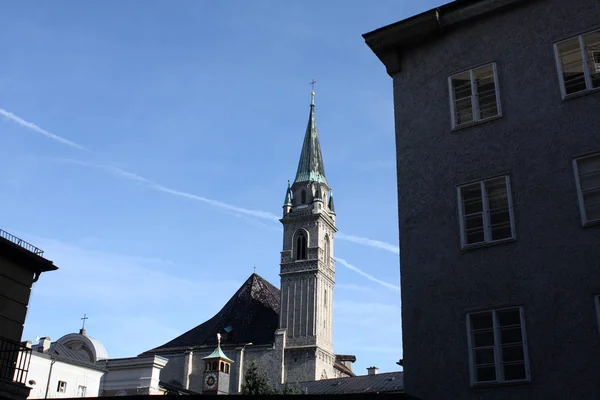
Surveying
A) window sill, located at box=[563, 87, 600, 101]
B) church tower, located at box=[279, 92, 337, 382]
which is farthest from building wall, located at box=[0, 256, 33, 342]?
church tower, located at box=[279, 92, 337, 382]

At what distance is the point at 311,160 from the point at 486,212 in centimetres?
7399

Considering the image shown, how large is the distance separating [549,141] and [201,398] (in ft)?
26.4

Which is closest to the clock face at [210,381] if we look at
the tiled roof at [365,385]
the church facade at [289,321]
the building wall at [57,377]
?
the church facade at [289,321]

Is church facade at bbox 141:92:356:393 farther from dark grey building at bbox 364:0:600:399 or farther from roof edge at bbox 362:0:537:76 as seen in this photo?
dark grey building at bbox 364:0:600:399

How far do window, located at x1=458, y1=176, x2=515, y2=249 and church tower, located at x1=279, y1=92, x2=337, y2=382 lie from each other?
5895 centimetres

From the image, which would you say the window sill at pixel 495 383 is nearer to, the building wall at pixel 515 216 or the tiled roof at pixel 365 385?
the building wall at pixel 515 216

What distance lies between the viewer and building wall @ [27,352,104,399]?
38.1 m

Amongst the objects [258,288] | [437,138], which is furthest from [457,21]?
[258,288]

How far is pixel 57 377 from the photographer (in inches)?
1563

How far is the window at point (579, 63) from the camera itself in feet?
43.7

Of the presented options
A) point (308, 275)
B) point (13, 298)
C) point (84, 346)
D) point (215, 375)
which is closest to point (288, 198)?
point (308, 275)

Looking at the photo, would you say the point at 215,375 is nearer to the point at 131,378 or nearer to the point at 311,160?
the point at 131,378

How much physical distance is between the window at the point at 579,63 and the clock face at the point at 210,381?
52131 mm

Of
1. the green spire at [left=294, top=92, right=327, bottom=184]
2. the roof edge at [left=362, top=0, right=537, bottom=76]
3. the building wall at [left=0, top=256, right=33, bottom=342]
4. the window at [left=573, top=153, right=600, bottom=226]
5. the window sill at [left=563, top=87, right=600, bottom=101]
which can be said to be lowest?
the building wall at [left=0, top=256, right=33, bottom=342]
